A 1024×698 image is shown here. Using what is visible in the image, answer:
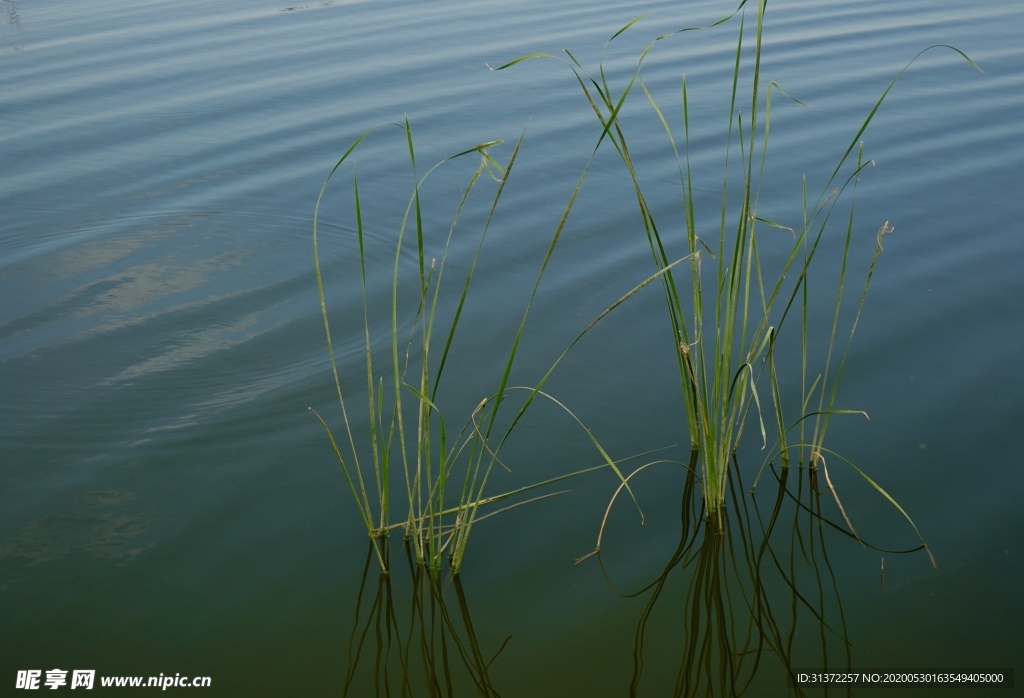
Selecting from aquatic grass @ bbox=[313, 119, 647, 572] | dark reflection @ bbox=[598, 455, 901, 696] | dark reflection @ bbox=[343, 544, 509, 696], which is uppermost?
aquatic grass @ bbox=[313, 119, 647, 572]

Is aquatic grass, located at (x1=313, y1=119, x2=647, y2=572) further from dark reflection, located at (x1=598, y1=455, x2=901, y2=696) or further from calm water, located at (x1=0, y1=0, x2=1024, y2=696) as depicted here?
dark reflection, located at (x1=598, y1=455, x2=901, y2=696)

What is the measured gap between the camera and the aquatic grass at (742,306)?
5.66 feet

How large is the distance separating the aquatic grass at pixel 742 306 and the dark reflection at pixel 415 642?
1.77ft

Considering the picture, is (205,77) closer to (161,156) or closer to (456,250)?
(161,156)

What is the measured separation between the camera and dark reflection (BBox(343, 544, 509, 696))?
5.10ft

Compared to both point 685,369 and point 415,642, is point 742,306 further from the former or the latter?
point 415,642

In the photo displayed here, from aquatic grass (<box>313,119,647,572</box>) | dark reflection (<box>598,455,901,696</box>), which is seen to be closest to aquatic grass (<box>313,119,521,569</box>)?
aquatic grass (<box>313,119,647,572</box>)

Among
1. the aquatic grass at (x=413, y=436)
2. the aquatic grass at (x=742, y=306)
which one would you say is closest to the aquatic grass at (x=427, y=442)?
the aquatic grass at (x=413, y=436)

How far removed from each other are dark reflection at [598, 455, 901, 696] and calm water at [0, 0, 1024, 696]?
1 centimetres

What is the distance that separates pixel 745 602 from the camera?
1.72 meters

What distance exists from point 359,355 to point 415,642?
1.01m

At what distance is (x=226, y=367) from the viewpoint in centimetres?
244

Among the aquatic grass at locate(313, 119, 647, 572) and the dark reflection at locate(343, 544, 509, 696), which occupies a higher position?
the aquatic grass at locate(313, 119, 647, 572)

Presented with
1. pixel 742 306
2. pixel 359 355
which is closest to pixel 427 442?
pixel 359 355
